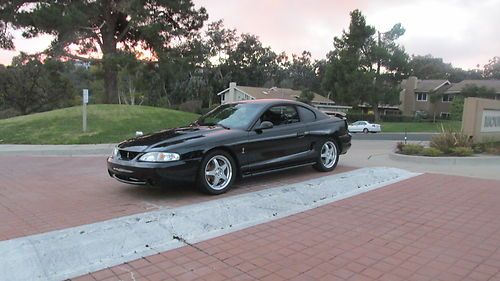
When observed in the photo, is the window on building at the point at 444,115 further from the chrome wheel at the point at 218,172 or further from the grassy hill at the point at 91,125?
the chrome wheel at the point at 218,172

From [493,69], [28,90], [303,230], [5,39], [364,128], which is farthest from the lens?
[493,69]

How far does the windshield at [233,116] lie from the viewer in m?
6.97

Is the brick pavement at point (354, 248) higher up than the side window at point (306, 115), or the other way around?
the side window at point (306, 115)

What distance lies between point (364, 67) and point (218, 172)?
167 feet

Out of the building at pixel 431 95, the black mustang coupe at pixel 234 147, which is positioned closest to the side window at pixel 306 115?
the black mustang coupe at pixel 234 147

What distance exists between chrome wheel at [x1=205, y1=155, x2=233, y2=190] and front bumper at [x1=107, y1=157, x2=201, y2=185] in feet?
0.91

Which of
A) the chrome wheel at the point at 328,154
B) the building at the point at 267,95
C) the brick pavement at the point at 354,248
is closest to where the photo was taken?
the brick pavement at the point at 354,248

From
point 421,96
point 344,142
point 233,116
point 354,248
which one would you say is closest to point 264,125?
point 233,116

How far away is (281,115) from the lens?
753cm

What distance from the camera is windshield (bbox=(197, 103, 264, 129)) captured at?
6.97 metres

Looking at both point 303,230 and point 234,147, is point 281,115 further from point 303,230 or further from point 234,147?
point 303,230

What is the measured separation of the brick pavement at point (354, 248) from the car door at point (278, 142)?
142 centimetres

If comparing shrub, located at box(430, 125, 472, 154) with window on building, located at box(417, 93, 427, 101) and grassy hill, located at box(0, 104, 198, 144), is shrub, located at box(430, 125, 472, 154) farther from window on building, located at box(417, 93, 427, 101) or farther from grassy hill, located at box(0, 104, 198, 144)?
window on building, located at box(417, 93, 427, 101)

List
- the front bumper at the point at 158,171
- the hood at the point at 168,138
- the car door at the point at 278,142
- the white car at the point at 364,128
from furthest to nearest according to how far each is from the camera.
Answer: the white car at the point at 364,128, the car door at the point at 278,142, the hood at the point at 168,138, the front bumper at the point at 158,171
